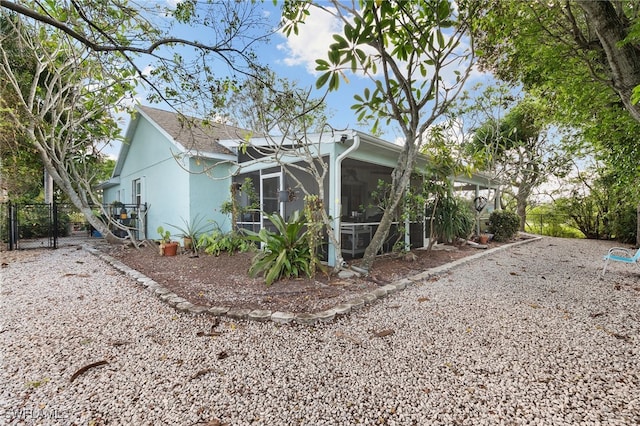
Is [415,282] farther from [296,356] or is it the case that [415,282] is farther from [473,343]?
[296,356]

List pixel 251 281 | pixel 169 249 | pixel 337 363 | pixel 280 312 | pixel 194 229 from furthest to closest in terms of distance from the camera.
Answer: pixel 194 229 < pixel 169 249 < pixel 251 281 < pixel 280 312 < pixel 337 363

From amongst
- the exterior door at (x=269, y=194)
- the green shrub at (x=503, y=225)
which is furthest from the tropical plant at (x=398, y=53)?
the green shrub at (x=503, y=225)

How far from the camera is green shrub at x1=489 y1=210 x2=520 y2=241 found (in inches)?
431

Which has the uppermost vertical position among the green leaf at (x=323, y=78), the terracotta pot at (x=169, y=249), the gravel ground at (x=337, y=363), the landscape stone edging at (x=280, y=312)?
the green leaf at (x=323, y=78)

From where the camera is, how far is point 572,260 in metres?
7.28

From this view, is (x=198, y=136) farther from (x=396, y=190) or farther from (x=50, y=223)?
(x=396, y=190)

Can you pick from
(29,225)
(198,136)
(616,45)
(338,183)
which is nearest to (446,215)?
(338,183)

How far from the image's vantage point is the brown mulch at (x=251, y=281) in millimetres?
4051

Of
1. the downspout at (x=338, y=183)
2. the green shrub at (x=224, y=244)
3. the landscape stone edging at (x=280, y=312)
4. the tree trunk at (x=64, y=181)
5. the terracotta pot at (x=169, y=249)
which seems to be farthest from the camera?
the tree trunk at (x=64, y=181)

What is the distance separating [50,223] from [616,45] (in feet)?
48.7

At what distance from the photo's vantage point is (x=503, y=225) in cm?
1099

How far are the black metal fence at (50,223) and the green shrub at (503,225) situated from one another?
13187mm

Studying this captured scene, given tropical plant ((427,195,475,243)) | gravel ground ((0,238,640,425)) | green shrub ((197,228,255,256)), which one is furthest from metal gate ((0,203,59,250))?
tropical plant ((427,195,475,243))

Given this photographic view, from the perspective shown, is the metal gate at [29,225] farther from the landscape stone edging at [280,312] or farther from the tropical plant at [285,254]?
the tropical plant at [285,254]
